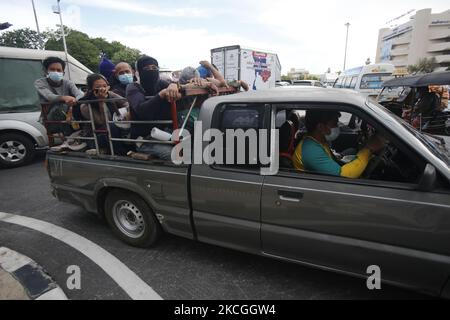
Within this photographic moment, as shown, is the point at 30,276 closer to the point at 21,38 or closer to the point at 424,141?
the point at 424,141

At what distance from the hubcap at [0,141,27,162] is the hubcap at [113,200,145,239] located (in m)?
4.59

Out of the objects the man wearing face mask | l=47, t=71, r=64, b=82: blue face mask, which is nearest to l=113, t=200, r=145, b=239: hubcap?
the man wearing face mask

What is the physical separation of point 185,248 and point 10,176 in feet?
15.8

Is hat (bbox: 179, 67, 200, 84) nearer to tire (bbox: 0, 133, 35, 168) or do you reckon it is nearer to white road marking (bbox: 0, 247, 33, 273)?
white road marking (bbox: 0, 247, 33, 273)

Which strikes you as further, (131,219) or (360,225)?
(131,219)

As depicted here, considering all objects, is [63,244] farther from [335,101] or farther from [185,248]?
[335,101]

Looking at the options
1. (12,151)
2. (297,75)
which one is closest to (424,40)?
(297,75)

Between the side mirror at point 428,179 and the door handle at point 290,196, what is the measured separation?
755 mm

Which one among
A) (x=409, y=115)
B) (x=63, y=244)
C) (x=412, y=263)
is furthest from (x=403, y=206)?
(x=409, y=115)

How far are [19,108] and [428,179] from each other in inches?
290

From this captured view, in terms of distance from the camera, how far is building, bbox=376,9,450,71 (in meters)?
56.9

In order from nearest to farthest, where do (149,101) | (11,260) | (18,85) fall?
(149,101) < (11,260) < (18,85)

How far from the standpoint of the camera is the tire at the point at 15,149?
19.8 ft

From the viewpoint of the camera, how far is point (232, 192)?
7.47ft
